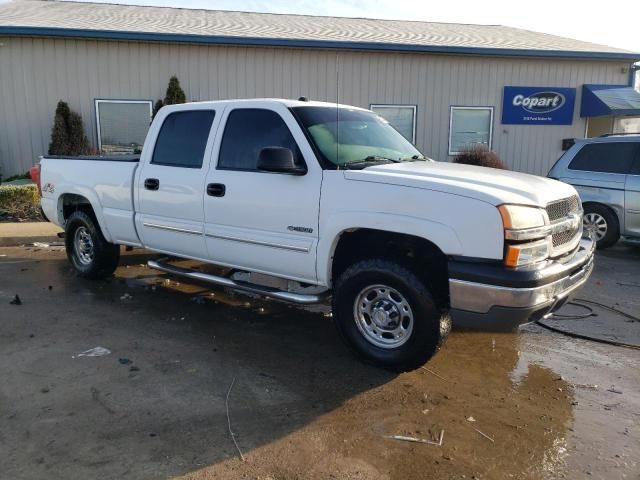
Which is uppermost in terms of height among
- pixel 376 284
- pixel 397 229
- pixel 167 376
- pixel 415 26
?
pixel 415 26

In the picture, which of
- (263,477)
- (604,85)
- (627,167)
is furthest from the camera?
(604,85)

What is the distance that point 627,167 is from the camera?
8375 millimetres

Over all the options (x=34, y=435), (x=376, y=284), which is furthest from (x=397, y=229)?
(x=34, y=435)

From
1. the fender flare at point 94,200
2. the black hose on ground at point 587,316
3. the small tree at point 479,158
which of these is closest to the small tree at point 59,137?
the fender flare at point 94,200

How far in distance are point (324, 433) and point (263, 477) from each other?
1.82ft

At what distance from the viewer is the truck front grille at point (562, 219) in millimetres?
3859

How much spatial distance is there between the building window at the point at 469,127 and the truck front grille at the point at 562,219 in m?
11.6

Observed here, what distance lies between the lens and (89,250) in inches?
262

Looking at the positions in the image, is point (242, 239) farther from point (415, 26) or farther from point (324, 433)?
point (415, 26)

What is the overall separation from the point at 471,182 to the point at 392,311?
43.8 inches

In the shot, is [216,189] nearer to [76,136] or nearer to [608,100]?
[76,136]

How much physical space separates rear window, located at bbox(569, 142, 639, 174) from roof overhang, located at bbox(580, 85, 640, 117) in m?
7.45

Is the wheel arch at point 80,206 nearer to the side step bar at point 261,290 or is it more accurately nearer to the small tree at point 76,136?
the side step bar at point 261,290

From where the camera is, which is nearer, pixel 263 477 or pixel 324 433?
pixel 263 477
